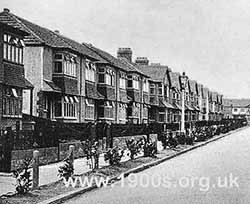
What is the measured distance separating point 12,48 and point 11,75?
5.09 feet

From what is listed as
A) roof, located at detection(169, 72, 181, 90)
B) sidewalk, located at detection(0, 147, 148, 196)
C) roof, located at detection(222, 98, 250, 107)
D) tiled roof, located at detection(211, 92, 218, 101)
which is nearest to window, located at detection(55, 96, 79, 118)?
sidewalk, located at detection(0, 147, 148, 196)

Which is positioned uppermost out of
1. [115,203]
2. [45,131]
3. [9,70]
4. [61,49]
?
[61,49]

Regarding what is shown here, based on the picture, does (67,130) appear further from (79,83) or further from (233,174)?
(79,83)

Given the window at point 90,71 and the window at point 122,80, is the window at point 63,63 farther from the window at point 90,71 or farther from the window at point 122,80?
the window at point 122,80

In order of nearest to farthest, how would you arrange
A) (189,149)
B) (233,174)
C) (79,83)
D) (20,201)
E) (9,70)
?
(20,201)
(233,174)
(9,70)
(189,149)
(79,83)

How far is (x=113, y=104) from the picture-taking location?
153 feet

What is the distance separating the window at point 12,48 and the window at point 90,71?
40.1 ft

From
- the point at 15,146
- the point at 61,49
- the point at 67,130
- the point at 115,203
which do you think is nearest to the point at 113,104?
the point at 61,49

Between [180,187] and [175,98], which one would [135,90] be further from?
[180,187]

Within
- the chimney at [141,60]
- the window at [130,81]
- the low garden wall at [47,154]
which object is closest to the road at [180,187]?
the low garden wall at [47,154]

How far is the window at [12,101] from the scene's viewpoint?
26.8 metres

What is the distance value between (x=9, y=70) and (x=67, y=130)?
24.1ft

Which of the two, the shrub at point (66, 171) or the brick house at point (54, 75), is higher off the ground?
the brick house at point (54, 75)

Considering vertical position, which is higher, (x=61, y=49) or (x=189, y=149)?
(x=61, y=49)
